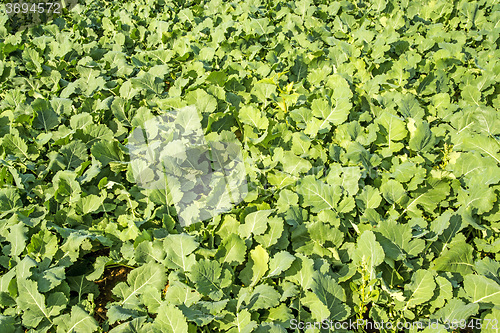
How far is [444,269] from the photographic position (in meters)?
2.02

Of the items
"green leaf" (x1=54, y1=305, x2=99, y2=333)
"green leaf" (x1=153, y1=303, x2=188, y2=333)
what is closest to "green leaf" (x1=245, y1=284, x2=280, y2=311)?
"green leaf" (x1=153, y1=303, x2=188, y2=333)

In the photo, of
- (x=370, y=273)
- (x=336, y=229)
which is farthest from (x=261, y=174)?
(x=370, y=273)

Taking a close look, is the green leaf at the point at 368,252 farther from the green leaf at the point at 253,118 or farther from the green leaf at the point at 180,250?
the green leaf at the point at 253,118

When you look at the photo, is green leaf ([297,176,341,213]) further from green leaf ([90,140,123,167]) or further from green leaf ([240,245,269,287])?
green leaf ([90,140,123,167])

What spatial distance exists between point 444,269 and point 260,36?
3.27 m

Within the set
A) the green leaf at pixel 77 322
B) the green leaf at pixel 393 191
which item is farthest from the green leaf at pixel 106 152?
the green leaf at pixel 393 191

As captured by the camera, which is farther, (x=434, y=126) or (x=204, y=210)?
(x=434, y=126)

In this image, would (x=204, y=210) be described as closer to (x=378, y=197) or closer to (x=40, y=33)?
(x=378, y=197)

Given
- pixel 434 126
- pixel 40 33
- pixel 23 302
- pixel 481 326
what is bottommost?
pixel 481 326

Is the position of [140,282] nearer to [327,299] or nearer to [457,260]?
[327,299]

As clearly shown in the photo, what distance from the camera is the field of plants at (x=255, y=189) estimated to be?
1.85m

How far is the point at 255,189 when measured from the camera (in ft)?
8.04

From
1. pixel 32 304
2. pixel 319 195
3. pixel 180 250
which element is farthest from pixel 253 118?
pixel 32 304

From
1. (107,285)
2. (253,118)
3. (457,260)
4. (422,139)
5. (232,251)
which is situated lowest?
(107,285)
